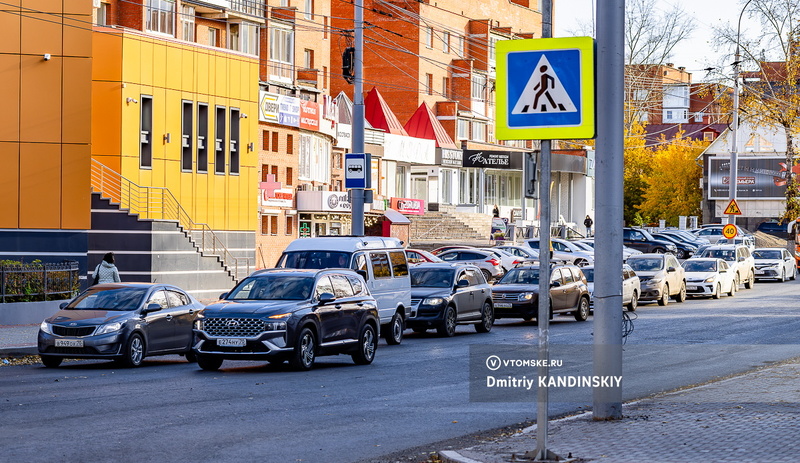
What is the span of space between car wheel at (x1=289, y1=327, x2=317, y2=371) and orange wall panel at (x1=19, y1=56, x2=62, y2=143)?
1638 cm

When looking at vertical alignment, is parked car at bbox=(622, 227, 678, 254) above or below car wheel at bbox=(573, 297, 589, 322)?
above

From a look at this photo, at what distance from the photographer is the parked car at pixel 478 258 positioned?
46656mm

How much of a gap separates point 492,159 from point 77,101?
5646 centimetres

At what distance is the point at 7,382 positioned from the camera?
55.9 feet

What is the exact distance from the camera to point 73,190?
32969 mm

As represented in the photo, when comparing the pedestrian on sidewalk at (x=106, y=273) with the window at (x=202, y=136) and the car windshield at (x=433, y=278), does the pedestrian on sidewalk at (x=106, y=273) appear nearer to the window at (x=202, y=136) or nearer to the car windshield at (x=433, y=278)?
the car windshield at (x=433, y=278)

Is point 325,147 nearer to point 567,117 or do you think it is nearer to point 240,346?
point 240,346

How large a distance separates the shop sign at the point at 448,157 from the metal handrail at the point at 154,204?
40.0 meters

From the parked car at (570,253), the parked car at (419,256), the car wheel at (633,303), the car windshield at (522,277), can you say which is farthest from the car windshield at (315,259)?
the parked car at (570,253)

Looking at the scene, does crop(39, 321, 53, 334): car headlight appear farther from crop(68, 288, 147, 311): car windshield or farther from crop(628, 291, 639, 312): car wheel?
crop(628, 291, 639, 312): car wheel

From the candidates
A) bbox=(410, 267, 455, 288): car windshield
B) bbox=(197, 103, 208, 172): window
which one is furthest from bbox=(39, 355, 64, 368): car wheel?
bbox=(197, 103, 208, 172): window

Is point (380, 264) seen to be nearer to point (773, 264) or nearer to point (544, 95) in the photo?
point (544, 95)

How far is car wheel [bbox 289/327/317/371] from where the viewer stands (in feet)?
61.1

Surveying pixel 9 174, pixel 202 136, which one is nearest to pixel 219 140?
pixel 202 136
